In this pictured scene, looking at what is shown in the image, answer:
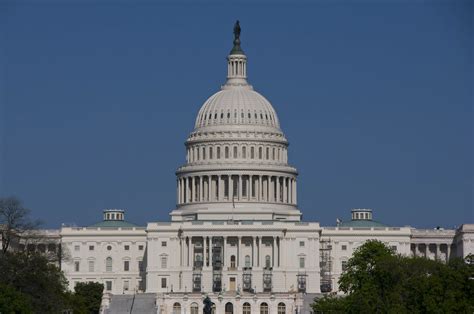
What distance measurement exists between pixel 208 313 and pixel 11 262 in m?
55.5

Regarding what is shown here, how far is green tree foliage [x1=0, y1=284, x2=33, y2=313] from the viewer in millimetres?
177375

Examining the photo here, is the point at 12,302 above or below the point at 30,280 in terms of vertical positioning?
below

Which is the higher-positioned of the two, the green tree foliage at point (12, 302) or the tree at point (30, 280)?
the tree at point (30, 280)

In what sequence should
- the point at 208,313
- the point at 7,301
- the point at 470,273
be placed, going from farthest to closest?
the point at 470,273 < the point at 7,301 < the point at 208,313

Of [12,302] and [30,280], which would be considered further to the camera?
[30,280]

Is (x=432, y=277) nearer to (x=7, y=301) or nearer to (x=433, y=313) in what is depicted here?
(x=433, y=313)

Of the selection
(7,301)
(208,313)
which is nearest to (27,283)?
(7,301)

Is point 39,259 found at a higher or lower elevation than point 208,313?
higher

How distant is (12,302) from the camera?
179 m

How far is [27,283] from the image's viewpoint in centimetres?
19550

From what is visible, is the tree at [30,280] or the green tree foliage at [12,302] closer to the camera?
the green tree foliage at [12,302]

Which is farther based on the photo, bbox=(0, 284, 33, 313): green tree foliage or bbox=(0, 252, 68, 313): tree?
bbox=(0, 252, 68, 313): tree

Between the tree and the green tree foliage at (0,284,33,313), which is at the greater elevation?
the tree

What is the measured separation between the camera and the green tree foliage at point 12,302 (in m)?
177
